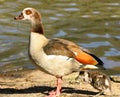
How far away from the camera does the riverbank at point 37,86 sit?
9609 mm

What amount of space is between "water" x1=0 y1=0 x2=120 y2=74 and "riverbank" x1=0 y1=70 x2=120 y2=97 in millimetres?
A: 1855

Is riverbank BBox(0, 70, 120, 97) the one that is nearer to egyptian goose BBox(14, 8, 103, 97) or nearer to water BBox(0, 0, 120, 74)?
egyptian goose BBox(14, 8, 103, 97)

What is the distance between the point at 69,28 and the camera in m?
19.4

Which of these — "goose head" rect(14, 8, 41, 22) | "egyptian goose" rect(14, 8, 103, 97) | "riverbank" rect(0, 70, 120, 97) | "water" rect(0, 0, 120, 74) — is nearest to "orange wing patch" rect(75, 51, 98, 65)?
"egyptian goose" rect(14, 8, 103, 97)

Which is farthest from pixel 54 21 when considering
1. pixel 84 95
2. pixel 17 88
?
pixel 84 95

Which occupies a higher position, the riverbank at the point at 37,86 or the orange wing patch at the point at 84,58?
the orange wing patch at the point at 84,58

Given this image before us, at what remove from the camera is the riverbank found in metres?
9.61

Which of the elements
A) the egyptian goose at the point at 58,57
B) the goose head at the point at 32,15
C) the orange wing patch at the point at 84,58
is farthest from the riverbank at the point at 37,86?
the goose head at the point at 32,15

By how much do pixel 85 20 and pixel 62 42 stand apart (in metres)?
11.5

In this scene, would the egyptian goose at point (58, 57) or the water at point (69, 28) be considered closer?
the egyptian goose at point (58, 57)

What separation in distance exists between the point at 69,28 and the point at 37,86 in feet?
29.4

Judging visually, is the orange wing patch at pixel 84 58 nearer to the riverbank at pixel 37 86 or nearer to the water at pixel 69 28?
the riverbank at pixel 37 86

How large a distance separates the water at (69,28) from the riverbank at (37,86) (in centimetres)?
185

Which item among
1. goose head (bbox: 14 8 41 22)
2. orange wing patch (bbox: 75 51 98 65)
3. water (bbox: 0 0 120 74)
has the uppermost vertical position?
goose head (bbox: 14 8 41 22)
